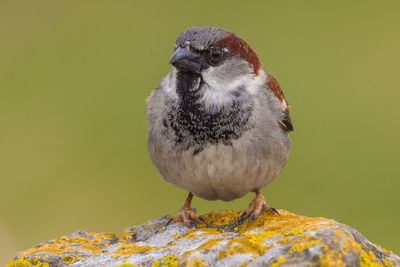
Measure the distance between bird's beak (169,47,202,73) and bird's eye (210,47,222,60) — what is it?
0.07m

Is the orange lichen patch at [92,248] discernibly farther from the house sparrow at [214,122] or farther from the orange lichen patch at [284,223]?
the orange lichen patch at [284,223]

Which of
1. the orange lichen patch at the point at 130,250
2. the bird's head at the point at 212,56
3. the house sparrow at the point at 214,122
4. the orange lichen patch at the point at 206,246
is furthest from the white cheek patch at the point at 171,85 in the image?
the orange lichen patch at the point at 206,246

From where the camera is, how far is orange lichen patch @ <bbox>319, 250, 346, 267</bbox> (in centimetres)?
241

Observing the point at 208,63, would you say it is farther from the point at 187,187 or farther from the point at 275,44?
the point at 275,44

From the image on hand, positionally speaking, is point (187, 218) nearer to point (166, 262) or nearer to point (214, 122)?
point (214, 122)

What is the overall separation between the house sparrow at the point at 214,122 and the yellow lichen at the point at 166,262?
75 cm

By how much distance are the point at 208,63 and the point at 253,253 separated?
124cm

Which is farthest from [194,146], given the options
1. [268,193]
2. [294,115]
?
[294,115]

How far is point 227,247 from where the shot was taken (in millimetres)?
2645

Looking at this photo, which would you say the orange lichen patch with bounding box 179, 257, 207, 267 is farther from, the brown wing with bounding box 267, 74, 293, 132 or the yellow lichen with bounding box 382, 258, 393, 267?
the brown wing with bounding box 267, 74, 293, 132

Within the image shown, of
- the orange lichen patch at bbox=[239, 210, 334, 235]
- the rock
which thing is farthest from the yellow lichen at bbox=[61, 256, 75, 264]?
the orange lichen patch at bbox=[239, 210, 334, 235]

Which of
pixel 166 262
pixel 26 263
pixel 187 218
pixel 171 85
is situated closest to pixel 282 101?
pixel 171 85

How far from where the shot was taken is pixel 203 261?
259cm

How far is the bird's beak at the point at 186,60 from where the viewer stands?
132 inches
